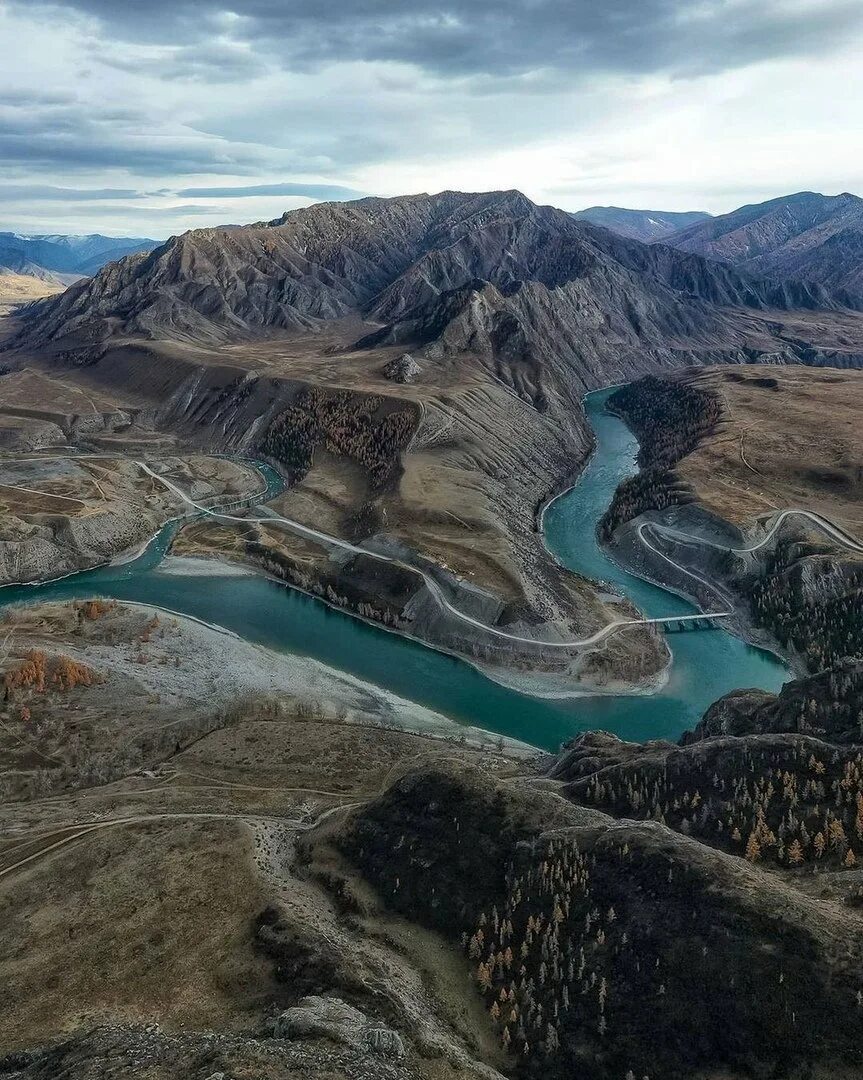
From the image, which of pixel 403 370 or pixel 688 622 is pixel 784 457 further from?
pixel 403 370

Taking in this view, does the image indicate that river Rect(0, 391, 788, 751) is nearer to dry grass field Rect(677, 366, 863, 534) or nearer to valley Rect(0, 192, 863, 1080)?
valley Rect(0, 192, 863, 1080)

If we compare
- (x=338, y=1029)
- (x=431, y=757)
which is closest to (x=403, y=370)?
(x=431, y=757)

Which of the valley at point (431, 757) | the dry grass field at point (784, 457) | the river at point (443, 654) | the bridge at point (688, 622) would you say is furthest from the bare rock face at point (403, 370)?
the bridge at point (688, 622)

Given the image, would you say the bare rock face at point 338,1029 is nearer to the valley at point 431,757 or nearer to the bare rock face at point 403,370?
the valley at point 431,757

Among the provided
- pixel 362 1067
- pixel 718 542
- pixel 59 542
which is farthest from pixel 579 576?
pixel 362 1067

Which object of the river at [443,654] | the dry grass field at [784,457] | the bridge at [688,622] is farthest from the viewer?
the dry grass field at [784,457]

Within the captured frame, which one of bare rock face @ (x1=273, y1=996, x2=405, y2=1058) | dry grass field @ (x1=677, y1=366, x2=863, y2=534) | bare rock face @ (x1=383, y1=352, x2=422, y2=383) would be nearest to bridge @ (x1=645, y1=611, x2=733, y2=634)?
dry grass field @ (x1=677, y1=366, x2=863, y2=534)

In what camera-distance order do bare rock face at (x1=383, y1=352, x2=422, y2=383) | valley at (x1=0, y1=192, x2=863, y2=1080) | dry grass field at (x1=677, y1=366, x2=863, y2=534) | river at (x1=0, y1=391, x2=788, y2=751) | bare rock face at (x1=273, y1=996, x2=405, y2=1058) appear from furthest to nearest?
1. bare rock face at (x1=383, y1=352, x2=422, y2=383)
2. dry grass field at (x1=677, y1=366, x2=863, y2=534)
3. river at (x1=0, y1=391, x2=788, y2=751)
4. valley at (x1=0, y1=192, x2=863, y2=1080)
5. bare rock face at (x1=273, y1=996, x2=405, y2=1058)
